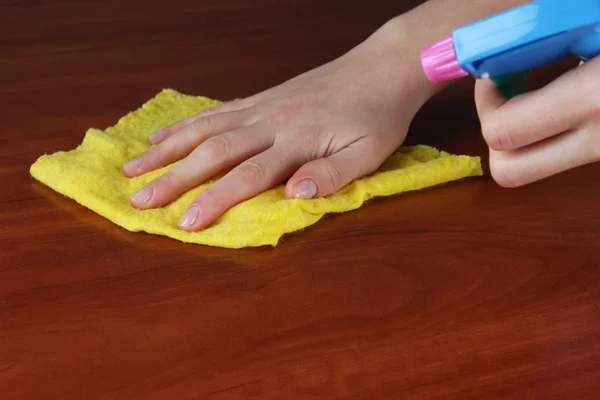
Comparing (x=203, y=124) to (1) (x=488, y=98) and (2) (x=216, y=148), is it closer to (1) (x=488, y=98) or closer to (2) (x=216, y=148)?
(2) (x=216, y=148)

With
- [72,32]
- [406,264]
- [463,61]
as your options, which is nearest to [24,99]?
[72,32]

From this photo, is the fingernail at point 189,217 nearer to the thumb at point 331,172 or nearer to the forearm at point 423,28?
the thumb at point 331,172

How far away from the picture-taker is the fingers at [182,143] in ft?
2.35


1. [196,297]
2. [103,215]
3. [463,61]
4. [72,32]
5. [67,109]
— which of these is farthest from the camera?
[72,32]

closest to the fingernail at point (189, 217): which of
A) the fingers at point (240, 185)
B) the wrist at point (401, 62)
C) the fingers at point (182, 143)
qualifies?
the fingers at point (240, 185)

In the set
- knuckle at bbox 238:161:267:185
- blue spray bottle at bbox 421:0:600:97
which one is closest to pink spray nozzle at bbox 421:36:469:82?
blue spray bottle at bbox 421:0:600:97

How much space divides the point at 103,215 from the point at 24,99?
0.94 feet

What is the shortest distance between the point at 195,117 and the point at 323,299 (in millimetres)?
313

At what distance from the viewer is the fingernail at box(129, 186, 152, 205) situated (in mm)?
659

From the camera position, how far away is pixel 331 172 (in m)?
0.67

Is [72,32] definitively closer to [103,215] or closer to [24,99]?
[24,99]

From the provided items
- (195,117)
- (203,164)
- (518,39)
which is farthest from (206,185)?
(518,39)

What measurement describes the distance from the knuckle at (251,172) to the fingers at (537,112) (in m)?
0.25

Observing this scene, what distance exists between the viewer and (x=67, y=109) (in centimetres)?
85
